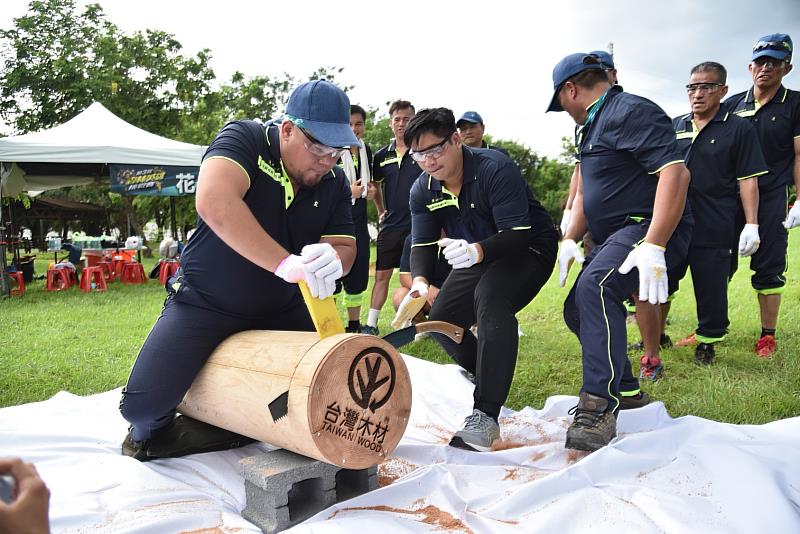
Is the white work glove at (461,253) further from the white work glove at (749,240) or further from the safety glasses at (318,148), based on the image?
the white work glove at (749,240)

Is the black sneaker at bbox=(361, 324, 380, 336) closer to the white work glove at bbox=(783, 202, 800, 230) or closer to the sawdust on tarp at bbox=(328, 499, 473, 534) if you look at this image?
the sawdust on tarp at bbox=(328, 499, 473, 534)

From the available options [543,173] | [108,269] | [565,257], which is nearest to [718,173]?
[565,257]

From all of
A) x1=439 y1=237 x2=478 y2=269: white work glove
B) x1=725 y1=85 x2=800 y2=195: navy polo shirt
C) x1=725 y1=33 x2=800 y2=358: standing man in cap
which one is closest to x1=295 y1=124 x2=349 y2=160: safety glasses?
x1=439 y1=237 x2=478 y2=269: white work glove

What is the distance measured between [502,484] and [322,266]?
1.17 m

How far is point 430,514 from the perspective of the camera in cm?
229

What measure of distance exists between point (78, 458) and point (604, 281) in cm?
259

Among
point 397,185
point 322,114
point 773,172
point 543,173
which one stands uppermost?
point 543,173

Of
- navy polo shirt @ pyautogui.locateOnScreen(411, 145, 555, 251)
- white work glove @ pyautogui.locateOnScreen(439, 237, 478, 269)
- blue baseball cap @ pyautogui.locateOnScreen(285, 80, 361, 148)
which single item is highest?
blue baseball cap @ pyautogui.locateOnScreen(285, 80, 361, 148)

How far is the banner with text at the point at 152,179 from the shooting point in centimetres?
1062

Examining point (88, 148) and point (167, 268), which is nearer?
point (88, 148)

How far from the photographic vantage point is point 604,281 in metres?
2.90

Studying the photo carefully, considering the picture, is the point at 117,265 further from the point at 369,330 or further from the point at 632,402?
the point at 632,402

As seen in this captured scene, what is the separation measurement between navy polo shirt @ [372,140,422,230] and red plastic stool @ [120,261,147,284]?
765cm

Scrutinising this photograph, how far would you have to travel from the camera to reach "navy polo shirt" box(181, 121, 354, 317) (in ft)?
Answer: 8.73
